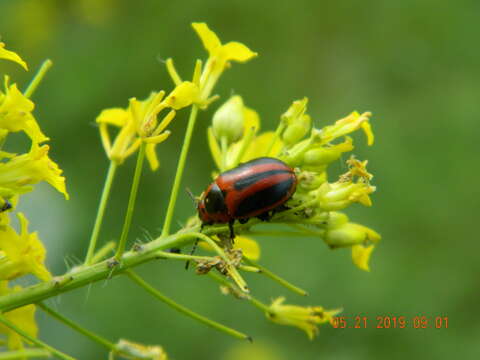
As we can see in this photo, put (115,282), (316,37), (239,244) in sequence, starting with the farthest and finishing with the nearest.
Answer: (316,37) → (115,282) → (239,244)

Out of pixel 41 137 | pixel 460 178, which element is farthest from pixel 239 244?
pixel 460 178

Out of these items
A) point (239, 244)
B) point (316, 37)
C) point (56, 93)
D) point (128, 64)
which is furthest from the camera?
point (316, 37)

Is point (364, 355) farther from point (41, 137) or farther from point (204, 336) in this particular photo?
point (41, 137)

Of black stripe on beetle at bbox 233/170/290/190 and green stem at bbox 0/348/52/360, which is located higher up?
black stripe on beetle at bbox 233/170/290/190

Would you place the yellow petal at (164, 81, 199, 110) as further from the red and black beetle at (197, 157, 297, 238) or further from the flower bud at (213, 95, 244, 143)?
the red and black beetle at (197, 157, 297, 238)

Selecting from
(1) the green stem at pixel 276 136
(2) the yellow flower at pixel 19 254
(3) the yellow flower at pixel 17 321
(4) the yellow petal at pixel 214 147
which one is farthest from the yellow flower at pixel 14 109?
(1) the green stem at pixel 276 136
